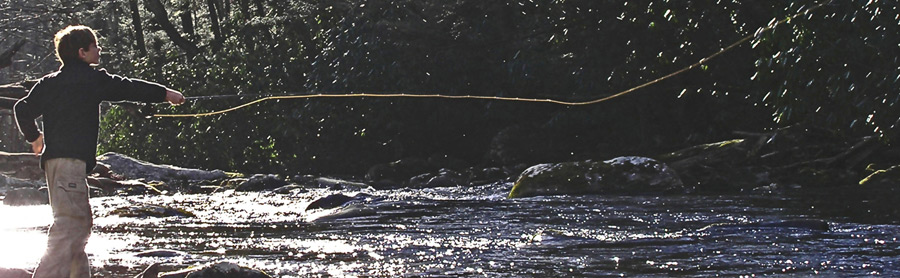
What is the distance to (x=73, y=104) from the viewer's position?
5922 mm

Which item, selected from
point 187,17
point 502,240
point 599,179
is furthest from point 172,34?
point 502,240

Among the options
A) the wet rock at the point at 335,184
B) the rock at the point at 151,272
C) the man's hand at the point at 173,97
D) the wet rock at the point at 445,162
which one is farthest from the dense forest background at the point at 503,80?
the man's hand at the point at 173,97

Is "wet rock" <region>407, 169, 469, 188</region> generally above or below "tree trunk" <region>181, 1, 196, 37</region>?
below

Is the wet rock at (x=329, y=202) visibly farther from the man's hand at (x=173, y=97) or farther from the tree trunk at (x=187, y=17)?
the tree trunk at (x=187, y=17)

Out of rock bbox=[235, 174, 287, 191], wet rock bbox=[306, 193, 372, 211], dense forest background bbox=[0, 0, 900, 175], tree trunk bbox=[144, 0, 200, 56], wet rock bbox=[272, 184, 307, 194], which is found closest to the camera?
dense forest background bbox=[0, 0, 900, 175]

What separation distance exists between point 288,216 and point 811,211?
5608 millimetres

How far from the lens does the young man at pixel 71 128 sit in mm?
5848

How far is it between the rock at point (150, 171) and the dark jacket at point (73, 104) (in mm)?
17622

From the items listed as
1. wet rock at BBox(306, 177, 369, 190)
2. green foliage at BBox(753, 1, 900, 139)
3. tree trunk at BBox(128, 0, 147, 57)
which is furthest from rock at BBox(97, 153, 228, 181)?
green foliage at BBox(753, 1, 900, 139)

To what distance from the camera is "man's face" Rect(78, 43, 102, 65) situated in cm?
604

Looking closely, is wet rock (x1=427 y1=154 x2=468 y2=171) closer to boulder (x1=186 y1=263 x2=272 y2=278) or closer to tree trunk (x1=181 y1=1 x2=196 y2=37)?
tree trunk (x1=181 y1=1 x2=196 y2=37)

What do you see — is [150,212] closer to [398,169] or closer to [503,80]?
[503,80]

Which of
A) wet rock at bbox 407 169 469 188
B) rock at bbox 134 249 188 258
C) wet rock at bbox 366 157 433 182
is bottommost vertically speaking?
rock at bbox 134 249 188 258

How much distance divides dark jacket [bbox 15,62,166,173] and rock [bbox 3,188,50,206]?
467 inches
